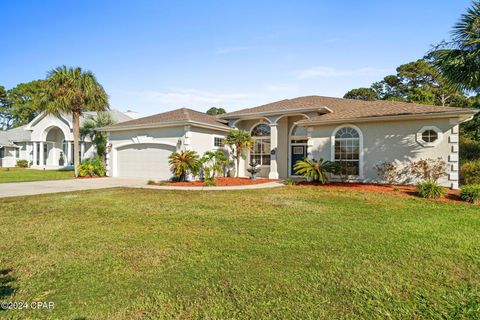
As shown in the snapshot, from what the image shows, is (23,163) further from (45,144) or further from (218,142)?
(218,142)

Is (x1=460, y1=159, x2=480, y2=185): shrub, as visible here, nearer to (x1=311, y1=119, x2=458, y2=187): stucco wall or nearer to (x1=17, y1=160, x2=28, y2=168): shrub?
(x1=311, y1=119, x2=458, y2=187): stucco wall

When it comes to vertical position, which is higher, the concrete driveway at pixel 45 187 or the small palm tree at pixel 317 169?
Answer: the small palm tree at pixel 317 169

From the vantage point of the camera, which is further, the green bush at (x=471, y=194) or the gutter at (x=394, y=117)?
the gutter at (x=394, y=117)

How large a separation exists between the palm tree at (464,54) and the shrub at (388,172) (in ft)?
14.4

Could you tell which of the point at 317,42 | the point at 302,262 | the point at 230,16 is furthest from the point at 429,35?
the point at 302,262

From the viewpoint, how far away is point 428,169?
38.7 feet

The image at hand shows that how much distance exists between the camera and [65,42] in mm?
15289

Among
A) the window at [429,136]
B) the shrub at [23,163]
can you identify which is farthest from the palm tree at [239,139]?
the shrub at [23,163]

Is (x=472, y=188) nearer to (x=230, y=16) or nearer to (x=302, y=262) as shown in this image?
(x=302, y=262)

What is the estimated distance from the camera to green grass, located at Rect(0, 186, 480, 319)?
9.36ft

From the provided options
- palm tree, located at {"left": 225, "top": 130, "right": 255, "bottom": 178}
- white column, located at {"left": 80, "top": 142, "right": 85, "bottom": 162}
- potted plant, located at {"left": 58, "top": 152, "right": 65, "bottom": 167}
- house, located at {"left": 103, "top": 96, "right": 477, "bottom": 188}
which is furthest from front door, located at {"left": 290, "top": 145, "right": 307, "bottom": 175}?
potted plant, located at {"left": 58, "top": 152, "right": 65, "bottom": 167}

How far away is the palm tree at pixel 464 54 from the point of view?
333 inches

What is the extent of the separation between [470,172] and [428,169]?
12.9 ft

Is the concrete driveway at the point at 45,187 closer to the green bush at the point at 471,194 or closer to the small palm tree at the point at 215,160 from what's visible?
the small palm tree at the point at 215,160
